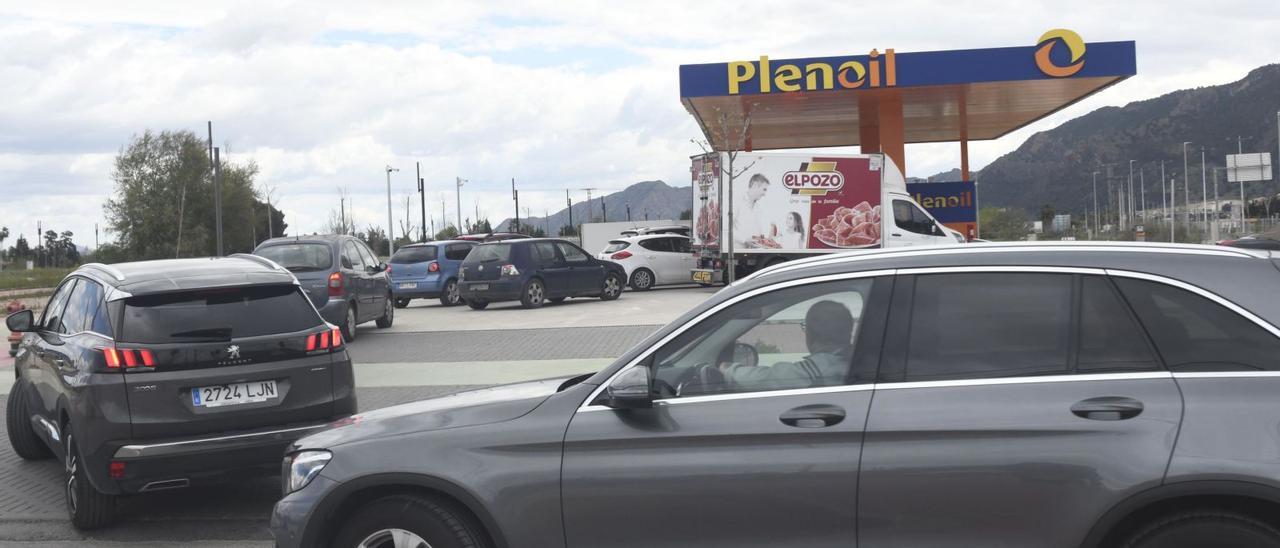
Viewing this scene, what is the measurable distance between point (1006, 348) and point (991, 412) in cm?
25

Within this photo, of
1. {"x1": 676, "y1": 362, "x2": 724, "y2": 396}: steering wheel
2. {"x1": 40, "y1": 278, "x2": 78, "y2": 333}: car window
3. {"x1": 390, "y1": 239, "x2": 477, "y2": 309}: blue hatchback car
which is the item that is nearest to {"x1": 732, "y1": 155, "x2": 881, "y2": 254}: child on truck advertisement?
{"x1": 390, "y1": 239, "x2": 477, "y2": 309}: blue hatchback car

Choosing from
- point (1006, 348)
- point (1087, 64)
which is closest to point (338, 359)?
point (1006, 348)

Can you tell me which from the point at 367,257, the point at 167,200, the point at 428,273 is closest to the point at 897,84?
the point at 428,273

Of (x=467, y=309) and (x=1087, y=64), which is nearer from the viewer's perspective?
(x=467, y=309)

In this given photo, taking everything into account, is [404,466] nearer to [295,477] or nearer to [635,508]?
[295,477]

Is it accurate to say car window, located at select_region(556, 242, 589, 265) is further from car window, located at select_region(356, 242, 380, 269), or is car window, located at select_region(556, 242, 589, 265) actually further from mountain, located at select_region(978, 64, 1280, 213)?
mountain, located at select_region(978, 64, 1280, 213)

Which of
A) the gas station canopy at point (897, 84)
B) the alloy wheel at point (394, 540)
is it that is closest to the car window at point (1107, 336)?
the alloy wheel at point (394, 540)

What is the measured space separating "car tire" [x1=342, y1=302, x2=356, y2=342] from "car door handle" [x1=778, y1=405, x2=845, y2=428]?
44.3 ft

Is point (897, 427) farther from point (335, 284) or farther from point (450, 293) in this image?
point (450, 293)

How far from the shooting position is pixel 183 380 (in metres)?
6.32

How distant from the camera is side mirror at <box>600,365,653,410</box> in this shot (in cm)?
400

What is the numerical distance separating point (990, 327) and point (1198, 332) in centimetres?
66

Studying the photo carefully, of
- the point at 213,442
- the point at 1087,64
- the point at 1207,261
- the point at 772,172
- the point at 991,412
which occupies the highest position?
the point at 1087,64

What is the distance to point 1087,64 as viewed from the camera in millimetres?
27641
